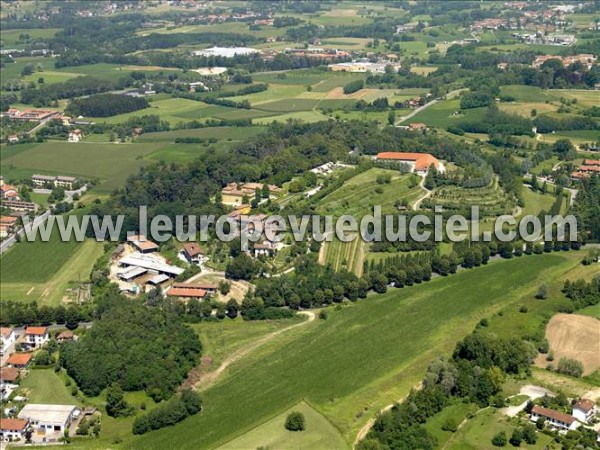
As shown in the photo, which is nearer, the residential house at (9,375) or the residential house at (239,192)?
the residential house at (9,375)

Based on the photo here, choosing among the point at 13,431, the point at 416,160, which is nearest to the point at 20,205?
the point at 416,160

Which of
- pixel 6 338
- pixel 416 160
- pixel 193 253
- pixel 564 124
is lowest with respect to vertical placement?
pixel 6 338

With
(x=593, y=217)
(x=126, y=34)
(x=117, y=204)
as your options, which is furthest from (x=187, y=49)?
(x=593, y=217)

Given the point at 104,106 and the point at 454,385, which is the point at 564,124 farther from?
the point at 454,385

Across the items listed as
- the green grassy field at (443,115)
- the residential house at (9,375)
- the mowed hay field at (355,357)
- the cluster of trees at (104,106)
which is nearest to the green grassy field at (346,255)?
the mowed hay field at (355,357)

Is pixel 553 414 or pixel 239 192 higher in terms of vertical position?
pixel 239 192

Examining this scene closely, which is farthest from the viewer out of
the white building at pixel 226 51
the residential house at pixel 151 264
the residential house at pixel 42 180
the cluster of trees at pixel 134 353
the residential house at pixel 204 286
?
the white building at pixel 226 51

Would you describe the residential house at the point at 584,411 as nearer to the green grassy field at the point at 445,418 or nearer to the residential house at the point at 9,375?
the green grassy field at the point at 445,418
